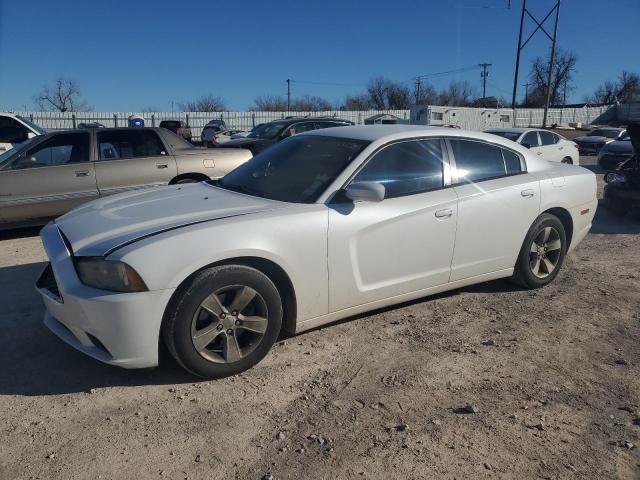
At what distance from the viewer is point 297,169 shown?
161 inches

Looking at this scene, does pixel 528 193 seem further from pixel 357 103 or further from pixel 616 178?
pixel 357 103

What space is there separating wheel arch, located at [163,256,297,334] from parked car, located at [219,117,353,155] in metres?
8.50

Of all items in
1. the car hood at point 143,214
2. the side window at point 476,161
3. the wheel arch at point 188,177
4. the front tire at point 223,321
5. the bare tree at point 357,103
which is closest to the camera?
the front tire at point 223,321

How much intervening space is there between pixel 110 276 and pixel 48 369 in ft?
3.15

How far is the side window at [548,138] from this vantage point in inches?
575

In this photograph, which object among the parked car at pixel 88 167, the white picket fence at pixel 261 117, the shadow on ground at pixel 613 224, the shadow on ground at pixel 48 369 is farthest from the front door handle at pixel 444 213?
the white picket fence at pixel 261 117

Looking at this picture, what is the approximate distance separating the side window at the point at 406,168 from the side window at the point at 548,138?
11.8m

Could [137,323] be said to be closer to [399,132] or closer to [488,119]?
[399,132]

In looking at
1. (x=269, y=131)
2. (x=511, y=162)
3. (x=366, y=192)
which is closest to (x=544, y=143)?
(x=269, y=131)

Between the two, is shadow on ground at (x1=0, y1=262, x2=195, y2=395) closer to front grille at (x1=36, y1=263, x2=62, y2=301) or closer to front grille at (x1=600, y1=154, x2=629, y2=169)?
front grille at (x1=36, y1=263, x2=62, y2=301)

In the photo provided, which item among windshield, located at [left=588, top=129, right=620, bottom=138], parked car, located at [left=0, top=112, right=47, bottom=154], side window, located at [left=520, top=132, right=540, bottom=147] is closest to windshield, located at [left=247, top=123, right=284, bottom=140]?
parked car, located at [left=0, top=112, right=47, bottom=154]

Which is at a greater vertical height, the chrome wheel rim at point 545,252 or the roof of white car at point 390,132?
the roof of white car at point 390,132

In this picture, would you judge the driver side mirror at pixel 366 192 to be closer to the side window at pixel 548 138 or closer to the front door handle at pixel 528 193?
the front door handle at pixel 528 193

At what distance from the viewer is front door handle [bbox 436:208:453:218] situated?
3.97m
